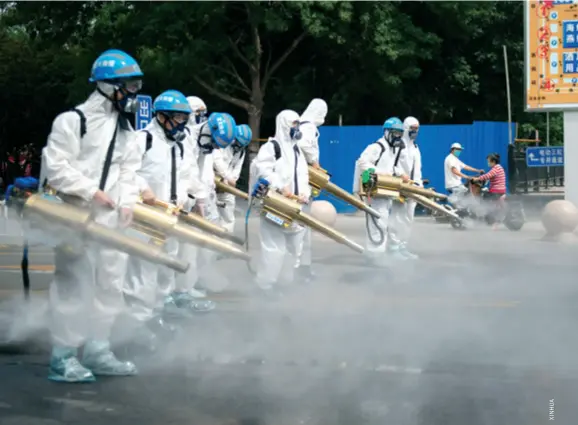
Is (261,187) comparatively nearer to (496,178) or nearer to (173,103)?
(173,103)

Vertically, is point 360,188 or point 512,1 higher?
point 512,1

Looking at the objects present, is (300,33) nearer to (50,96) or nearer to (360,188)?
(50,96)

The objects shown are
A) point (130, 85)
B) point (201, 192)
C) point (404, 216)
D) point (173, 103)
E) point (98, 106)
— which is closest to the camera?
point (98, 106)

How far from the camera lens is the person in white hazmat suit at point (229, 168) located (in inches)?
500

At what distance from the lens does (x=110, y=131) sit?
6914 millimetres

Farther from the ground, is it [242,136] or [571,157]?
[242,136]

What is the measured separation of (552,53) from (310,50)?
14195 millimetres

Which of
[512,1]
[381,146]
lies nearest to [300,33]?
[512,1]

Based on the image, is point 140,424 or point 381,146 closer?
point 140,424

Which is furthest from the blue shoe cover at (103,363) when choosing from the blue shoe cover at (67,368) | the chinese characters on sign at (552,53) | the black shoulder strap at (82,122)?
the chinese characters on sign at (552,53)

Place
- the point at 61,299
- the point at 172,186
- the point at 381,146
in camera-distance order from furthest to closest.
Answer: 1. the point at 381,146
2. the point at 172,186
3. the point at 61,299

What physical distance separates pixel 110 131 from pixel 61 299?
108cm

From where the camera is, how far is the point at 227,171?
12.9m

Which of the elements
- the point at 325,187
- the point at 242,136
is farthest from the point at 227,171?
the point at 325,187
